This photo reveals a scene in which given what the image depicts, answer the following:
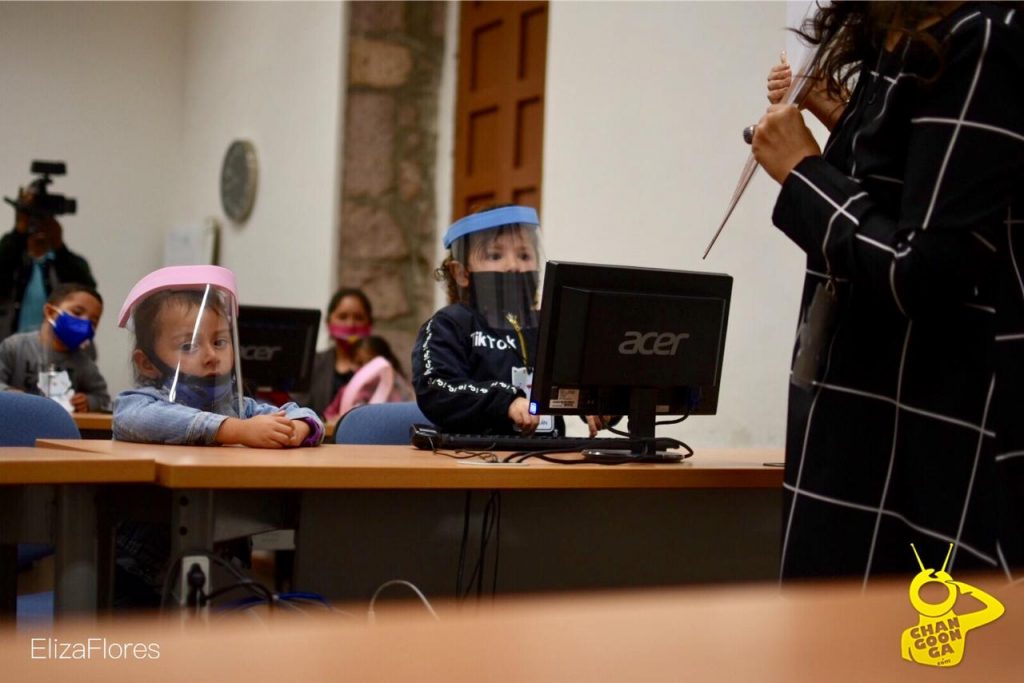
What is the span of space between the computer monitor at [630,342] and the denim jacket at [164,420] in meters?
0.49

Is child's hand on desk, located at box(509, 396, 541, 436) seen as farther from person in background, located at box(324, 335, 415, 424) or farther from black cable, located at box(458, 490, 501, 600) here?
person in background, located at box(324, 335, 415, 424)

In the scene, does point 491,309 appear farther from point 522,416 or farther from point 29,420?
point 29,420

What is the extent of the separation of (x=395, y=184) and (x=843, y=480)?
206 inches

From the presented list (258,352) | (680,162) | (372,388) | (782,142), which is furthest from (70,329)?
(782,142)

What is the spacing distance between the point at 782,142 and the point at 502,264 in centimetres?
121

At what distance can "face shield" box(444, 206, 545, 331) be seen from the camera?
8.81ft

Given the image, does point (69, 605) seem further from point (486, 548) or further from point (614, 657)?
point (614, 657)

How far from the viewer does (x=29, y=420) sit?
7.74 ft

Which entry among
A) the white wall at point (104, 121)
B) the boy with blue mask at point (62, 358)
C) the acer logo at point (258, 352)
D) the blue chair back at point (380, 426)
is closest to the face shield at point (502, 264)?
the blue chair back at point (380, 426)

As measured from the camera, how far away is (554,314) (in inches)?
81.2

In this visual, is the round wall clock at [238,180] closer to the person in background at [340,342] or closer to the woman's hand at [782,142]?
the person in background at [340,342]

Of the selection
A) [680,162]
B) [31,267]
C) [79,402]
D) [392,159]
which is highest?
[392,159]

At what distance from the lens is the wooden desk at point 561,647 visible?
0.30 m

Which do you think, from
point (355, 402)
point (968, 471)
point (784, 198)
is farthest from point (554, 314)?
point (355, 402)
